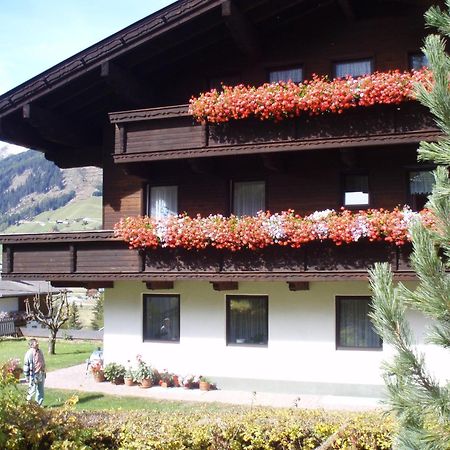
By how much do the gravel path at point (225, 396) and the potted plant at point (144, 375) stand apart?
0.18 m

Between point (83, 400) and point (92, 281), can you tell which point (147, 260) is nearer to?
point (92, 281)

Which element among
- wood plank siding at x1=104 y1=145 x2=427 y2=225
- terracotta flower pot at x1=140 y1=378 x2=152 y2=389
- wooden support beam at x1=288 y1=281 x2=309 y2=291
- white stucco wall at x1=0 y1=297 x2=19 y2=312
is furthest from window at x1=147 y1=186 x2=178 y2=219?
white stucco wall at x1=0 y1=297 x2=19 y2=312

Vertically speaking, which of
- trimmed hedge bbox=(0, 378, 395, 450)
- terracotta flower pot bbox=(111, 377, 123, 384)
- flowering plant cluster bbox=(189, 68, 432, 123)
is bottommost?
terracotta flower pot bbox=(111, 377, 123, 384)

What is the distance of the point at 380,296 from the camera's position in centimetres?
420

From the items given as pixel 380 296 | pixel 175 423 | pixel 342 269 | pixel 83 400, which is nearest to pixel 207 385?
pixel 83 400

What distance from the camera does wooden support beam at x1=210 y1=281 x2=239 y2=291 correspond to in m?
16.1

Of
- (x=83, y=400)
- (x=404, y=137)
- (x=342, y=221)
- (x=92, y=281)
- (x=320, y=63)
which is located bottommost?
(x=83, y=400)

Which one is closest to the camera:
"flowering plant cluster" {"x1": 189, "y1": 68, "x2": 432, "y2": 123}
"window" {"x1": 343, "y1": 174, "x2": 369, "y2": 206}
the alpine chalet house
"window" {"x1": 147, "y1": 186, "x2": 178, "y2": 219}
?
"flowering plant cluster" {"x1": 189, "y1": 68, "x2": 432, "y2": 123}

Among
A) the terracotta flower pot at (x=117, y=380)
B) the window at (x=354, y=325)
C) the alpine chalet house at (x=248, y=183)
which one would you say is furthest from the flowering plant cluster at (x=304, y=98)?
the terracotta flower pot at (x=117, y=380)

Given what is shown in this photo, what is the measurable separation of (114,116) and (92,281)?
174 inches

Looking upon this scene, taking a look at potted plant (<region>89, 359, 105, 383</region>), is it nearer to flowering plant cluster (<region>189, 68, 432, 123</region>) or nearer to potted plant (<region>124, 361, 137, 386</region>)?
potted plant (<region>124, 361, 137, 386</region>)

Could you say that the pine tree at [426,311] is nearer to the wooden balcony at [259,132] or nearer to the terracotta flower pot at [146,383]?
the wooden balcony at [259,132]

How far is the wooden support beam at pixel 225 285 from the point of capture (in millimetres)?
16125

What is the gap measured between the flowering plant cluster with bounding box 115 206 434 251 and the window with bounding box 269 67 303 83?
384 centimetres
